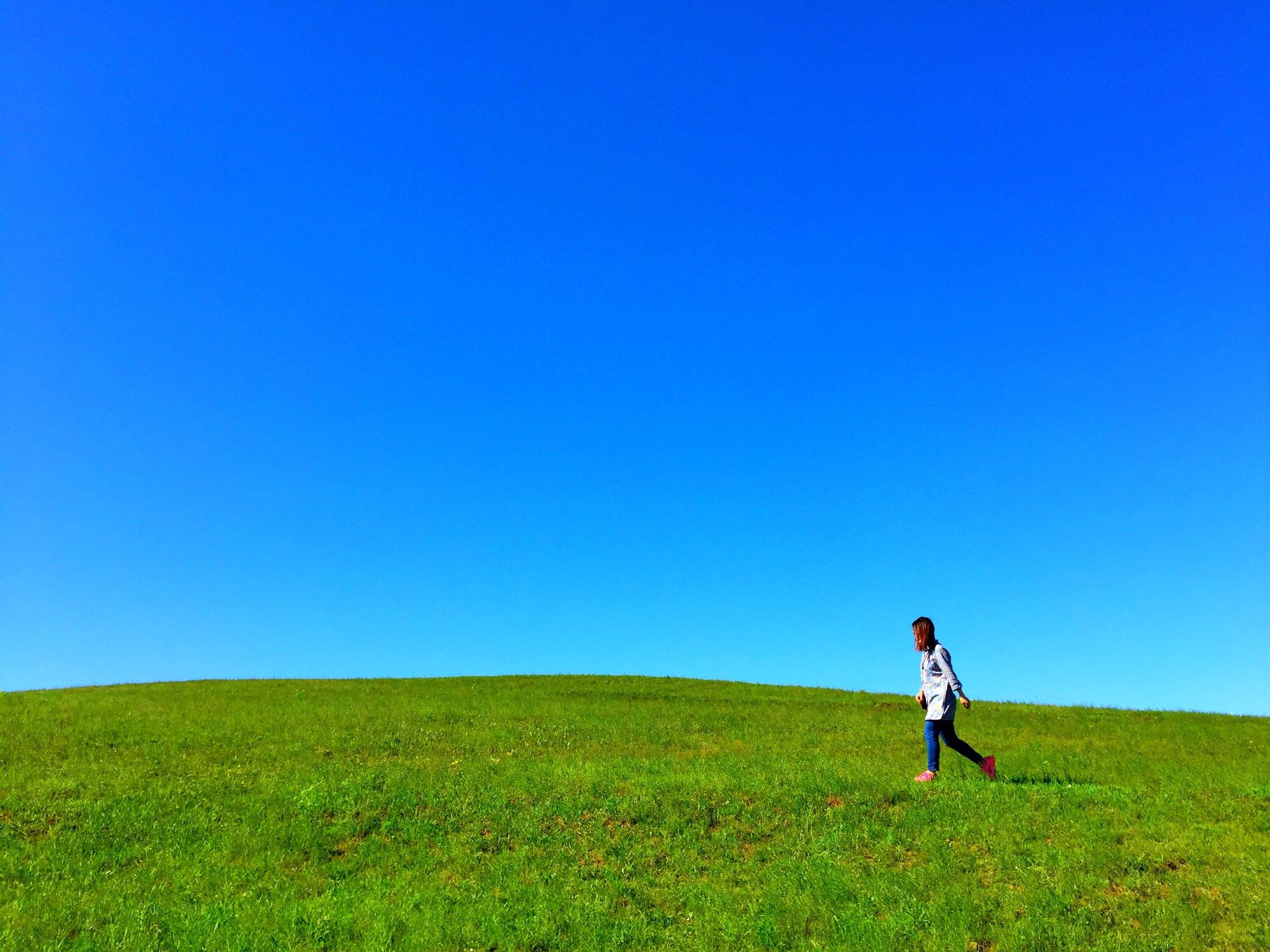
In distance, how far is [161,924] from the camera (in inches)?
531

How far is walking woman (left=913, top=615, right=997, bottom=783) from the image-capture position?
19688mm

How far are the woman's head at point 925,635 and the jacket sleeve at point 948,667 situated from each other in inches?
8.8

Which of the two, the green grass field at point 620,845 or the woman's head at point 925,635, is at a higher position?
the woman's head at point 925,635

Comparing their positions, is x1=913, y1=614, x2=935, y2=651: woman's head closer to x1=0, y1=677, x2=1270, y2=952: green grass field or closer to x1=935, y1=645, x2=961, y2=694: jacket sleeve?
x1=935, y1=645, x2=961, y2=694: jacket sleeve

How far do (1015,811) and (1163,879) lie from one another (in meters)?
3.42

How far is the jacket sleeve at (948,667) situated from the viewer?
19.7 metres

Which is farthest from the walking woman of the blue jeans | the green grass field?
the green grass field

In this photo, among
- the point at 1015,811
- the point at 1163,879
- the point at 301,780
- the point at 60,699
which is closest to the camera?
the point at 1163,879

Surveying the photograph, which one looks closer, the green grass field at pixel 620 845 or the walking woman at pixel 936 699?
the green grass field at pixel 620 845

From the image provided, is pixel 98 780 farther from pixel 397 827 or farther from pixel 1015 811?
pixel 1015 811

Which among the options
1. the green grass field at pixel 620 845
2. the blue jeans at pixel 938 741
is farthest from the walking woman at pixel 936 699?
the green grass field at pixel 620 845

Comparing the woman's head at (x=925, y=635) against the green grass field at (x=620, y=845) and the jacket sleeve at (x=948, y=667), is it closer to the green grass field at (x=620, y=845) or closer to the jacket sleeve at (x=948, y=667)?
the jacket sleeve at (x=948, y=667)

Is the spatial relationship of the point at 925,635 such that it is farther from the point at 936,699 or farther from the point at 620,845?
the point at 620,845

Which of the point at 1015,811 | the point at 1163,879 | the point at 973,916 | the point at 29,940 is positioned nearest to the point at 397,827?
the point at 29,940
